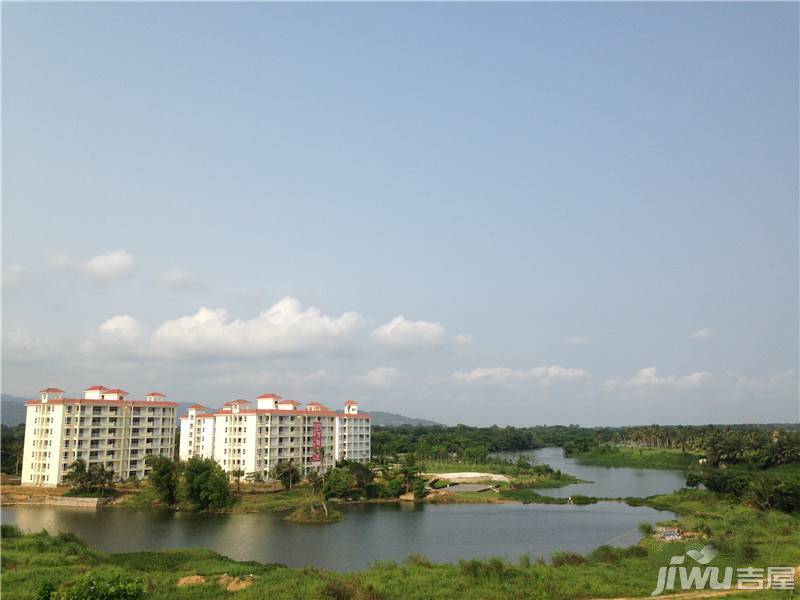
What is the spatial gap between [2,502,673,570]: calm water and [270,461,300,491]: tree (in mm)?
6012

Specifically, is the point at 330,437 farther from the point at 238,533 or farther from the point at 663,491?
the point at 663,491

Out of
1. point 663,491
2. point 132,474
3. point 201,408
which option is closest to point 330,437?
point 201,408

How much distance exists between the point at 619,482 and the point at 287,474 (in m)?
29.1

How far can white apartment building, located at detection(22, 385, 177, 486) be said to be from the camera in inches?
1700

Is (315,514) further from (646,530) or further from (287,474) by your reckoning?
(646,530)

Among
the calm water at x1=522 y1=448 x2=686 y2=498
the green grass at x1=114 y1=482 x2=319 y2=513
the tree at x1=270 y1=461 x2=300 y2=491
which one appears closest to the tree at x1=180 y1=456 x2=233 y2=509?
the green grass at x1=114 y1=482 x2=319 y2=513

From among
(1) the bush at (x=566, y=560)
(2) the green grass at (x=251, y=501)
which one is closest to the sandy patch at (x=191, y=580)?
(1) the bush at (x=566, y=560)

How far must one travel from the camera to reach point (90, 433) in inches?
1753

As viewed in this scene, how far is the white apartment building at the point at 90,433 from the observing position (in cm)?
4319

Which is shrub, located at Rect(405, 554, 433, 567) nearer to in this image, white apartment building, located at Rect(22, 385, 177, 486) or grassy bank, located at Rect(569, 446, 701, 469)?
white apartment building, located at Rect(22, 385, 177, 486)

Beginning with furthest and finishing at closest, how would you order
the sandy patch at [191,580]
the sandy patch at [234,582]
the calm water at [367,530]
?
the calm water at [367,530], the sandy patch at [191,580], the sandy patch at [234,582]

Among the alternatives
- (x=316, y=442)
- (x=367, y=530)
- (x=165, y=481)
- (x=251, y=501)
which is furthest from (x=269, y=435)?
(x=367, y=530)

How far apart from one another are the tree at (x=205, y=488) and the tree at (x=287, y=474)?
578cm

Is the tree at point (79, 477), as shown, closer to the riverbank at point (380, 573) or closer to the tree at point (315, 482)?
the tree at point (315, 482)
